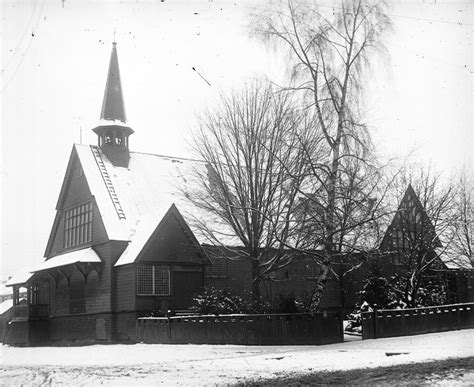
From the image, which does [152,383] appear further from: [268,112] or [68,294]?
[68,294]

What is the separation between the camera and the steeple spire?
42062 mm

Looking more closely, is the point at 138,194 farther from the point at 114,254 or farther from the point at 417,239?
the point at 417,239

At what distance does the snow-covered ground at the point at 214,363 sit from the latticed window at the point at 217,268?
1132 cm

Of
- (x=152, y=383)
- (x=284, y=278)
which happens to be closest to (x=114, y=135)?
(x=284, y=278)

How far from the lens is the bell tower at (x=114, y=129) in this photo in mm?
40287

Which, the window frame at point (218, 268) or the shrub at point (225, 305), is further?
the window frame at point (218, 268)

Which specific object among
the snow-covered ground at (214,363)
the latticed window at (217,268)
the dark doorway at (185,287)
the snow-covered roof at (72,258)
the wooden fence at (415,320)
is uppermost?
the snow-covered roof at (72,258)

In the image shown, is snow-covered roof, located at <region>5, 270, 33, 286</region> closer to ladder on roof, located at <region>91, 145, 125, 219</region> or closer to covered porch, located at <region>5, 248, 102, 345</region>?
covered porch, located at <region>5, 248, 102, 345</region>

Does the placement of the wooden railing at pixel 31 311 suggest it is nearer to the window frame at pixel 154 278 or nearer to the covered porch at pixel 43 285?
the covered porch at pixel 43 285

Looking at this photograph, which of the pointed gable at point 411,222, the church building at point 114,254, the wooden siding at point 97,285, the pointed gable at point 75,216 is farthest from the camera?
the pointed gable at point 75,216

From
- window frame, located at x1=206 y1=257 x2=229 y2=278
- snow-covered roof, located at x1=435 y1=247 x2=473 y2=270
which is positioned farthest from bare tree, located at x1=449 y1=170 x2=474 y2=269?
window frame, located at x1=206 y1=257 x2=229 y2=278

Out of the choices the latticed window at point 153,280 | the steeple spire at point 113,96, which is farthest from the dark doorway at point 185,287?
the steeple spire at point 113,96

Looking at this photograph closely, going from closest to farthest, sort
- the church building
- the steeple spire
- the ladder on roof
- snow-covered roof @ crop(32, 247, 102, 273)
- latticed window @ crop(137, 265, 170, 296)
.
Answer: latticed window @ crop(137, 265, 170, 296), the church building, snow-covered roof @ crop(32, 247, 102, 273), the ladder on roof, the steeple spire

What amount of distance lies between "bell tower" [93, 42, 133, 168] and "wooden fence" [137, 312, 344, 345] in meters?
15.8
